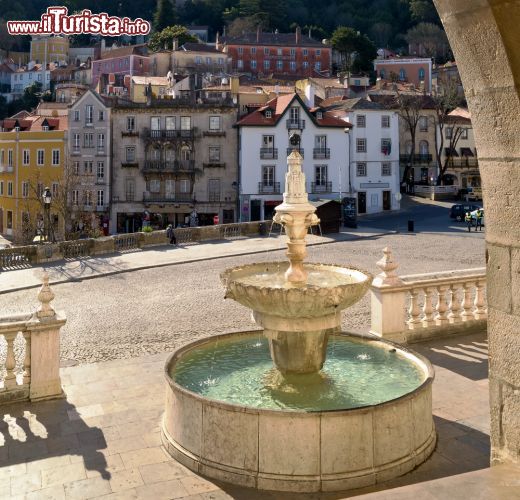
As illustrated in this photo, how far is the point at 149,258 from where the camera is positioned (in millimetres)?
25344

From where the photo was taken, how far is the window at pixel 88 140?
50750 mm

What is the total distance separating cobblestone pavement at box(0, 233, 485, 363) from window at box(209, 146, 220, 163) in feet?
76.1

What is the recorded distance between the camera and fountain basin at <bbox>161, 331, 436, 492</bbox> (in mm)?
5336

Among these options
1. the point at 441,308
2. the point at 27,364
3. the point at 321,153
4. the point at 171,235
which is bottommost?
the point at 27,364

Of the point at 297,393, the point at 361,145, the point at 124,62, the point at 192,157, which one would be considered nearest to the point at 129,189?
the point at 192,157

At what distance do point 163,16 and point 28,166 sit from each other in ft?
214

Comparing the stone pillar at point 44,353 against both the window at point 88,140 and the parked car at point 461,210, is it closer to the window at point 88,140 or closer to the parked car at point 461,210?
the parked car at point 461,210

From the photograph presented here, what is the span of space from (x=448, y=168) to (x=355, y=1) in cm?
7178

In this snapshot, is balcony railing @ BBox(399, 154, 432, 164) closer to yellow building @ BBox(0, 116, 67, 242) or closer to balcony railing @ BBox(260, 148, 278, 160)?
balcony railing @ BBox(260, 148, 278, 160)

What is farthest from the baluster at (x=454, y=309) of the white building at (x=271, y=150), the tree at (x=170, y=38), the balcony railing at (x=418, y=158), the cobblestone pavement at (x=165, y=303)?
the tree at (x=170, y=38)

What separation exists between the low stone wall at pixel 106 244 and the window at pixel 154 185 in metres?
18.4

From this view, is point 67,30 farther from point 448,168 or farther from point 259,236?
point 259,236

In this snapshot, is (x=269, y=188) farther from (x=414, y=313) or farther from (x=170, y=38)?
(x=170, y=38)

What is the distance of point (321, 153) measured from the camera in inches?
1927
